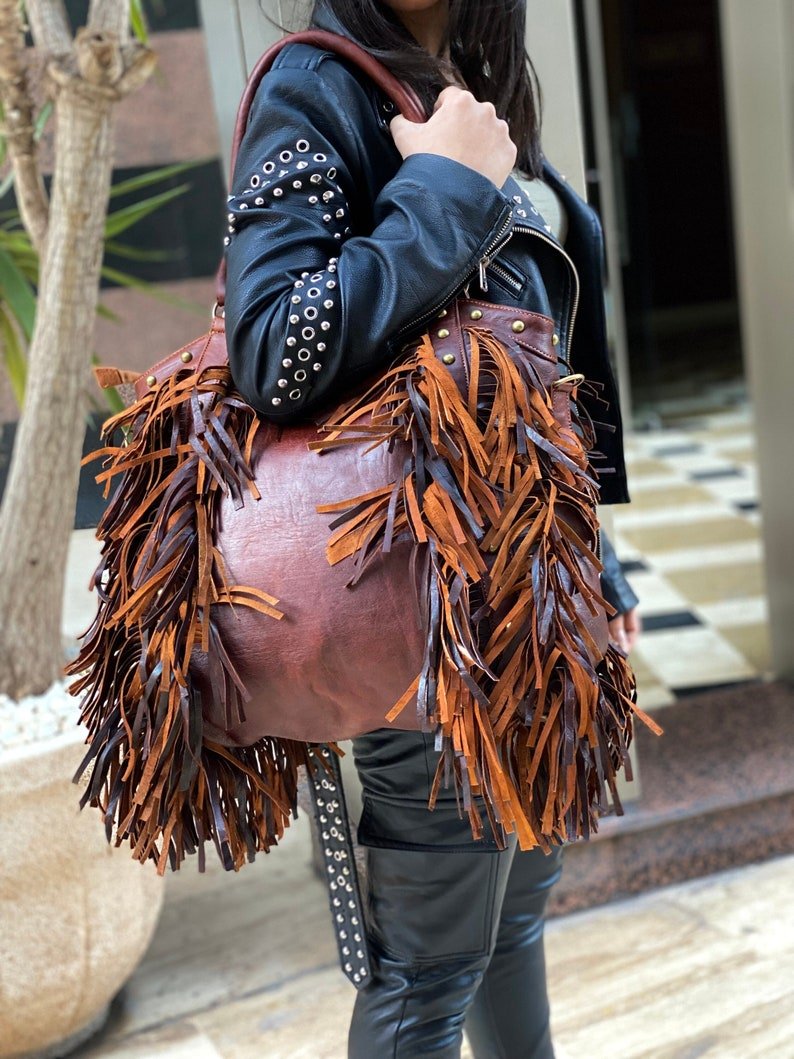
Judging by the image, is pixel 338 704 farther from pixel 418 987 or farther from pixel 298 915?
pixel 298 915

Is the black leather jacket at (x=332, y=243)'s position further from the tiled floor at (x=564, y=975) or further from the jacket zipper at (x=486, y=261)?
the tiled floor at (x=564, y=975)

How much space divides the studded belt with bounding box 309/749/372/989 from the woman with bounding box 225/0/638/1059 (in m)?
0.02

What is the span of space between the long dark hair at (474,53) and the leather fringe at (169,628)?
29cm

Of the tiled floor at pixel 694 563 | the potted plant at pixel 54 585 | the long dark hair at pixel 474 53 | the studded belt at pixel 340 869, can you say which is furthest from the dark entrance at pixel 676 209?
the studded belt at pixel 340 869

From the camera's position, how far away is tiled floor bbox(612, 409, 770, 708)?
278 centimetres

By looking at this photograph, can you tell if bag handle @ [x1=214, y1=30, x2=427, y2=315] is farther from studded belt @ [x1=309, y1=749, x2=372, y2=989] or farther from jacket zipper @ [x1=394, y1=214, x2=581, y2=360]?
studded belt @ [x1=309, y1=749, x2=372, y2=989]

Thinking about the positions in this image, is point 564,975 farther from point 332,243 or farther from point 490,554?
point 332,243

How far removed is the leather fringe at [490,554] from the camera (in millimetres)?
790

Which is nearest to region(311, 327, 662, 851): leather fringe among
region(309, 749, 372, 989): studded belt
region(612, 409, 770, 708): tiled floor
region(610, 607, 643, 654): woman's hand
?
region(309, 749, 372, 989): studded belt

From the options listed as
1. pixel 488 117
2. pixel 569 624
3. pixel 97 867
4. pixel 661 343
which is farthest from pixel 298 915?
pixel 661 343

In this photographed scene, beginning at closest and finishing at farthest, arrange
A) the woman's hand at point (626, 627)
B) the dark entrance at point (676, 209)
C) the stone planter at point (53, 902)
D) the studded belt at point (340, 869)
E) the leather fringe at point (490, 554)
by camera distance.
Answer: the leather fringe at point (490, 554) → the studded belt at point (340, 869) → the woman's hand at point (626, 627) → the stone planter at point (53, 902) → the dark entrance at point (676, 209)

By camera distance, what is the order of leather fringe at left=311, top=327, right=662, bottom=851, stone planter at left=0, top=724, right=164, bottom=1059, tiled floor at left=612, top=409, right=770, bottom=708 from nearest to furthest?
Answer: 1. leather fringe at left=311, top=327, right=662, bottom=851
2. stone planter at left=0, top=724, right=164, bottom=1059
3. tiled floor at left=612, top=409, right=770, bottom=708

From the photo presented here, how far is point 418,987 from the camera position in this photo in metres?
0.99

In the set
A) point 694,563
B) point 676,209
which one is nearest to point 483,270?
point 694,563
